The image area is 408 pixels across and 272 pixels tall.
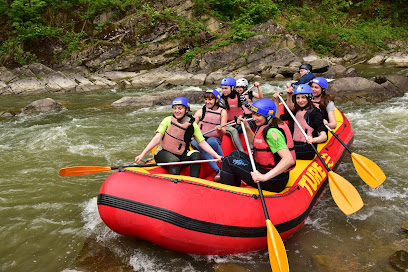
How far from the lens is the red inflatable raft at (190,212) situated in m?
2.94

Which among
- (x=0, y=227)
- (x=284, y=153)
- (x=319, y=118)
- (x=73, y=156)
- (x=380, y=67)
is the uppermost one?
(x=284, y=153)

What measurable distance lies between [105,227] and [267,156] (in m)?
2.01

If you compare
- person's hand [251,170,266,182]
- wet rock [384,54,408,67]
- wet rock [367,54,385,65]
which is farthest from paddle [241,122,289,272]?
wet rock [367,54,385,65]

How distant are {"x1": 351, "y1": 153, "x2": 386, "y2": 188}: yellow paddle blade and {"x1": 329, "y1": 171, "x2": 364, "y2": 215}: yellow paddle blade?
566 mm

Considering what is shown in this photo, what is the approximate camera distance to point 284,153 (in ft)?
10.0

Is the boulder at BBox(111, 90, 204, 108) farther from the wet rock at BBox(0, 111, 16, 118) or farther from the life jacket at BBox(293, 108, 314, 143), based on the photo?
the life jacket at BBox(293, 108, 314, 143)

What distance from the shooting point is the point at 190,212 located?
2932 millimetres

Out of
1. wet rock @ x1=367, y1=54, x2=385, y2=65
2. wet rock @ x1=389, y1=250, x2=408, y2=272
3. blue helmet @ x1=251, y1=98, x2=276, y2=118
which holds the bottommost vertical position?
wet rock @ x1=367, y1=54, x2=385, y2=65

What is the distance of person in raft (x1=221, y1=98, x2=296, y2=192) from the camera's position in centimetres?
307

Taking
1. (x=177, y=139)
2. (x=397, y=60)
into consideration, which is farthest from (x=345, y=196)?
(x=397, y=60)

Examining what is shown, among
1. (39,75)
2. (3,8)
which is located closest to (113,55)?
(39,75)

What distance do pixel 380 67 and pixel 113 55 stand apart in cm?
1387

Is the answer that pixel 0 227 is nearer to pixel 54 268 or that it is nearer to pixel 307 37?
pixel 54 268

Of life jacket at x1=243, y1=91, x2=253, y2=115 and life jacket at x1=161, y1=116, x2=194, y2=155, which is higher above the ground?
life jacket at x1=161, y1=116, x2=194, y2=155
